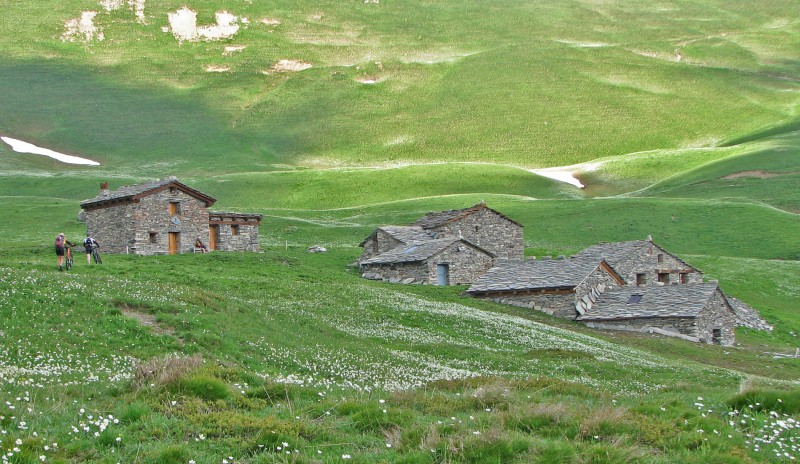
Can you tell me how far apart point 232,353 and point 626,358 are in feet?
58.4

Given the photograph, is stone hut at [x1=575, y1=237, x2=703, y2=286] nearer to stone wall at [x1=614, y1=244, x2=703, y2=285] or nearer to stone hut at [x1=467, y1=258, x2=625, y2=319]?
stone wall at [x1=614, y1=244, x2=703, y2=285]

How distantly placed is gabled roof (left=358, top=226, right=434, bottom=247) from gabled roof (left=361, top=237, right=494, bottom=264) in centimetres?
224

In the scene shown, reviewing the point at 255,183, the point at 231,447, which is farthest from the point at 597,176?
the point at 231,447

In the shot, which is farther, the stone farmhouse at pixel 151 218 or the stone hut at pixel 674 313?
the stone farmhouse at pixel 151 218

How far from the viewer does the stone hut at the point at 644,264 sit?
62625 mm

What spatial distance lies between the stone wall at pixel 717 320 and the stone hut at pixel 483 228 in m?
22.8

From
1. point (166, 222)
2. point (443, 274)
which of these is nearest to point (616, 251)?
point (443, 274)

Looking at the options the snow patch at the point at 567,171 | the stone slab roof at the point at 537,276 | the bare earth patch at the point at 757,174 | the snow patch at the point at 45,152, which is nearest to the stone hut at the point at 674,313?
the stone slab roof at the point at 537,276

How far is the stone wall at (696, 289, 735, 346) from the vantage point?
49062 mm

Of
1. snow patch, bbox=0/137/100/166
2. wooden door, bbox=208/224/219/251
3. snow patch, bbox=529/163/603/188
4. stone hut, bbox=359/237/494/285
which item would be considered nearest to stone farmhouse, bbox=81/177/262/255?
wooden door, bbox=208/224/219/251

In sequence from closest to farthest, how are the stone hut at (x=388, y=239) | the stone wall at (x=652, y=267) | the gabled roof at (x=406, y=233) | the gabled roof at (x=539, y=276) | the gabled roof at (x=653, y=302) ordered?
the gabled roof at (x=653, y=302) → the gabled roof at (x=539, y=276) → the stone wall at (x=652, y=267) → the stone hut at (x=388, y=239) → the gabled roof at (x=406, y=233)

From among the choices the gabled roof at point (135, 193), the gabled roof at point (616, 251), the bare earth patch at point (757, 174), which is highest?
the bare earth patch at point (757, 174)

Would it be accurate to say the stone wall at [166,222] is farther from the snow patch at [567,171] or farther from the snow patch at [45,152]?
the snow patch at [45,152]

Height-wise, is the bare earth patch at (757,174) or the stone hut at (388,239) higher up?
the bare earth patch at (757,174)
